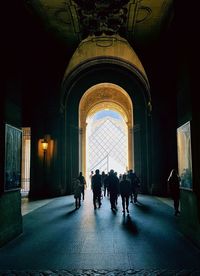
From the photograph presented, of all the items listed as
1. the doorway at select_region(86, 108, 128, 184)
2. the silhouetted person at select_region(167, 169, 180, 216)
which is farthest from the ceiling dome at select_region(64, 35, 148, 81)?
the doorway at select_region(86, 108, 128, 184)

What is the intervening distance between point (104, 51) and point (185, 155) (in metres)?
13.5

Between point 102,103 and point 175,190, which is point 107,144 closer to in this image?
point 102,103

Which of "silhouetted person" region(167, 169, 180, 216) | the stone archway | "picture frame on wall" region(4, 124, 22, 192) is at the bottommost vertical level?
"silhouetted person" region(167, 169, 180, 216)

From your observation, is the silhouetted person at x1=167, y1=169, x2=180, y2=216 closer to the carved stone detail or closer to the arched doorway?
the carved stone detail

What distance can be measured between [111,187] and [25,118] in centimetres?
935

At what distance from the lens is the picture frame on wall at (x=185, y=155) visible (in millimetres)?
6531

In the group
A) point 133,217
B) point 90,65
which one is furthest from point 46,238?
point 90,65

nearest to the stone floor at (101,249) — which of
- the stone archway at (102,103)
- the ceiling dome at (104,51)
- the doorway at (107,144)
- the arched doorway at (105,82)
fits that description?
the arched doorway at (105,82)

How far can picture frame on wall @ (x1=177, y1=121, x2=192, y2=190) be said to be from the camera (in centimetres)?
653

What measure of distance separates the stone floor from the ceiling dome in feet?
37.9

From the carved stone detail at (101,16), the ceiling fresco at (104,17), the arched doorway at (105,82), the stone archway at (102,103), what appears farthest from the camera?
the stone archway at (102,103)

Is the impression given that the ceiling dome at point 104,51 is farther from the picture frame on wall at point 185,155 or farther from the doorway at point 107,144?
the doorway at point 107,144

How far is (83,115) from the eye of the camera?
24.3m

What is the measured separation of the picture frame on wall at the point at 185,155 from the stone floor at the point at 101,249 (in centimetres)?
136
